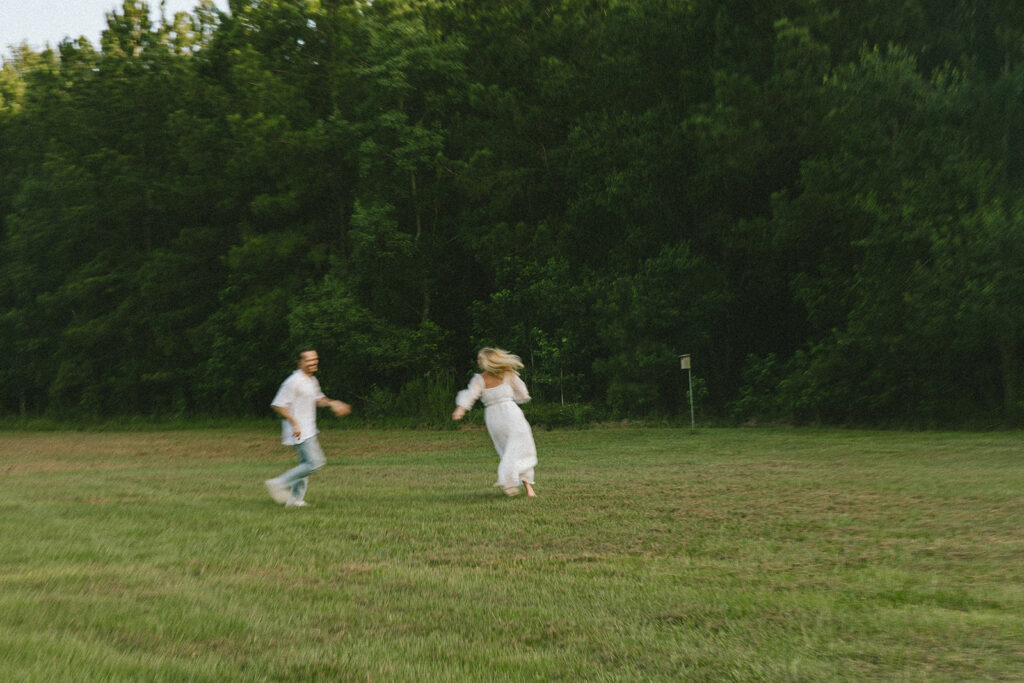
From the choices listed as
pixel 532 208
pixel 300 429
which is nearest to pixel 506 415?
pixel 300 429

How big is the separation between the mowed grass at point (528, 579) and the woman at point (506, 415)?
17.0 inches

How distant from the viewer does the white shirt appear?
12242mm

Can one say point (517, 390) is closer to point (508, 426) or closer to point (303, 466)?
point (508, 426)

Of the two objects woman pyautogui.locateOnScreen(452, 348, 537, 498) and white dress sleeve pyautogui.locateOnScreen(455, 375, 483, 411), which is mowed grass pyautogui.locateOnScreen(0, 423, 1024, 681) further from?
white dress sleeve pyautogui.locateOnScreen(455, 375, 483, 411)

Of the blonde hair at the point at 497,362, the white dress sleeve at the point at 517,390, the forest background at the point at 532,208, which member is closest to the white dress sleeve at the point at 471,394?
the blonde hair at the point at 497,362

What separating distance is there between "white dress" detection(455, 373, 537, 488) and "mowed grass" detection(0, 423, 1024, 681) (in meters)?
0.45

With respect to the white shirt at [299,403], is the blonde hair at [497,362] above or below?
above

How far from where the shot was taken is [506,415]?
12898 mm

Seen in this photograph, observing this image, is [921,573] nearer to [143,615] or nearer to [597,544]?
[597,544]

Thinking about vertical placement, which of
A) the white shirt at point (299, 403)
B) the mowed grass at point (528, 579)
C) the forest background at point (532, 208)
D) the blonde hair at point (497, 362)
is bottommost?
the mowed grass at point (528, 579)

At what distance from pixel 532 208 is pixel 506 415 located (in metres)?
25.7

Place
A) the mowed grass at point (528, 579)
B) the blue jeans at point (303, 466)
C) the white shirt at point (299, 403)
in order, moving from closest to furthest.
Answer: the mowed grass at point (528, 579) → the blue jeans at point (303, 466) → the white shirt at point (299, 403)

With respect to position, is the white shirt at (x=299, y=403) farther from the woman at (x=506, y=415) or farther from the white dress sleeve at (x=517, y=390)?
the white dress sleeve at (x=517, y=390)

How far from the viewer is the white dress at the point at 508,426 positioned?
41.4ft
